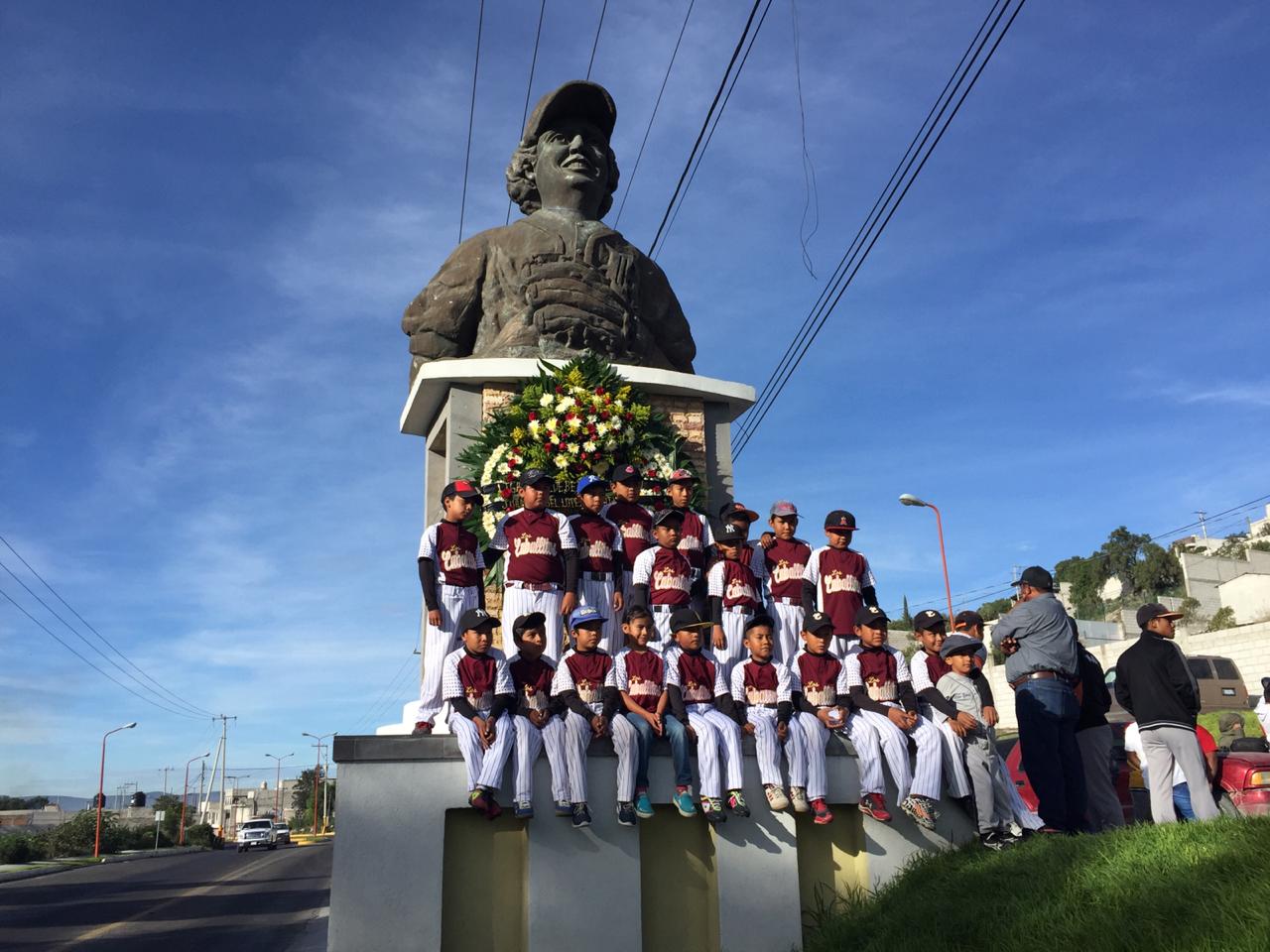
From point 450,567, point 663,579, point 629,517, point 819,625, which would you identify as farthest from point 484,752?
point 629,517

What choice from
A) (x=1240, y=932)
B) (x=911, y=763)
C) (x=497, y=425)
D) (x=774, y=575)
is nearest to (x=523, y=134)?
(x=497, y=425)

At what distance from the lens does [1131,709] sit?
22.9ft

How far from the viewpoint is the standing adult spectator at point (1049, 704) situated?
6707 mm

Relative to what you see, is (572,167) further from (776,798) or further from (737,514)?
(776,798)

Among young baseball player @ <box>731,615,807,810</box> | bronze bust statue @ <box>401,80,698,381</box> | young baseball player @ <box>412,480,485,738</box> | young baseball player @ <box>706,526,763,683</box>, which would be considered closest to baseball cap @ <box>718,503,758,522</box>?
young baseball player @ <box>706,526,763,683</box>

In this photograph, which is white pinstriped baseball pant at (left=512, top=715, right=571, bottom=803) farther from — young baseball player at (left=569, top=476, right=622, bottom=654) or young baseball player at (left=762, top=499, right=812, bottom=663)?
young baseball player at (left=762, top=499, right=812, bottom=663)

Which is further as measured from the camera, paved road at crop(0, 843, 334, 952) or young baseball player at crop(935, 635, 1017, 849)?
paved road at crop(0, 843, 334, 952)

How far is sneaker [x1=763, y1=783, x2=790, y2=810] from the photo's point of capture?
6359 mm

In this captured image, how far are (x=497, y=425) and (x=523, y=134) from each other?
446 centimetres

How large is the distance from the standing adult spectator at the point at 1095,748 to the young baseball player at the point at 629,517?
3.21 m

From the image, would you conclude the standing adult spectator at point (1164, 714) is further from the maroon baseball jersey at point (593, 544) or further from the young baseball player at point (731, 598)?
the maroon baseball jersey at point (593, 544)

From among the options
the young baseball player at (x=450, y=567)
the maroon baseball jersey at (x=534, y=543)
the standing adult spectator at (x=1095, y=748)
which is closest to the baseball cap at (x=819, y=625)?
the standing adult spectator at (x=1095, y=748)

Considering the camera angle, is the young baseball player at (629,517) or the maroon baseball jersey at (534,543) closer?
the maroon baseball jersey at (534,543)

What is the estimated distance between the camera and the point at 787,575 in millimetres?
8500
